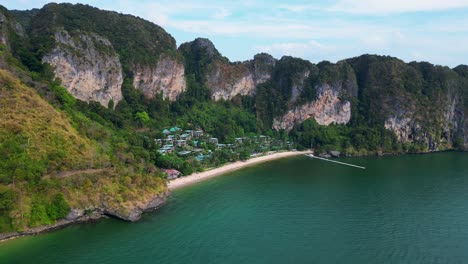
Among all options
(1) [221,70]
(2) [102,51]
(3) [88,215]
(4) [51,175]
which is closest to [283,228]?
(3) [88,215]

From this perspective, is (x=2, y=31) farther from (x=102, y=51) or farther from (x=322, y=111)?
(x=322, y=111)

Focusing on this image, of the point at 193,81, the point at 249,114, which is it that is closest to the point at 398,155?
the point at 249,114

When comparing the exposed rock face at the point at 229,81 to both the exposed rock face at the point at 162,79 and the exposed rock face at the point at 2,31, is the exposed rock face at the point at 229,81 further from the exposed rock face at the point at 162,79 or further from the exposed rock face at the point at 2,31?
the exposed rock face at the point at 2,31

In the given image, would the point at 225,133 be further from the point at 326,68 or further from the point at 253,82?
the point at 326,68

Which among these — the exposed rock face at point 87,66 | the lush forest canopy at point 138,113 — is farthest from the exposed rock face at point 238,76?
the exposed rock face at point 87,66

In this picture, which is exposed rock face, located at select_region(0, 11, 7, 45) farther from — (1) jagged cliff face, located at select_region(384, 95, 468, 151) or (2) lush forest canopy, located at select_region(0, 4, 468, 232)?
(1) jagged cliff face, located at select_region(384, 95, 468, 151)
